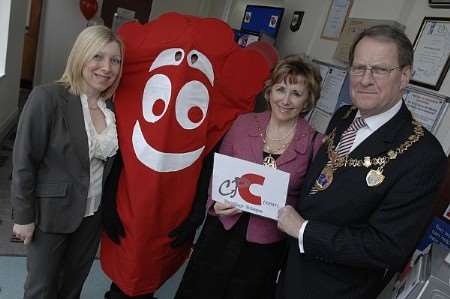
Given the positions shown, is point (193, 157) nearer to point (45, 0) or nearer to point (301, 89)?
point (301, 89)

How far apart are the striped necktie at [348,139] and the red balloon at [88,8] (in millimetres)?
4114

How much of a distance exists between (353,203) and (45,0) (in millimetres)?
4699

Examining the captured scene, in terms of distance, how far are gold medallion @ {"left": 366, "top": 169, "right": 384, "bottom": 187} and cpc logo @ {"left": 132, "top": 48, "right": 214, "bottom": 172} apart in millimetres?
725

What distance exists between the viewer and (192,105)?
57.9 inches

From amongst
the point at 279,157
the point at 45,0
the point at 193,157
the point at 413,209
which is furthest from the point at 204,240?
the point at 45,0

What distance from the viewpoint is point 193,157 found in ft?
4.85

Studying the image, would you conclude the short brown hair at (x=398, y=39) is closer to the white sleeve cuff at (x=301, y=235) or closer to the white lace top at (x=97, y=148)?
the white sleeve cuff at (x=301, y=235)

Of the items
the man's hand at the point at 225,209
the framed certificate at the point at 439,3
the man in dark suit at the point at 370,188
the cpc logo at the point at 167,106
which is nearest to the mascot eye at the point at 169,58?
the cpc logo at the point at 167,106

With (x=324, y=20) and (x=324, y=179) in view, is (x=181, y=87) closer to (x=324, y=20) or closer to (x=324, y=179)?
(x=324, y=179)

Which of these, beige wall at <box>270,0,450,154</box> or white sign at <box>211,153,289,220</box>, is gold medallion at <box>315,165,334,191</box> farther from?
beige wall at <box>270,0,450,154</box>

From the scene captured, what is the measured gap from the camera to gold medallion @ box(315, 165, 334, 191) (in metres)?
1.05

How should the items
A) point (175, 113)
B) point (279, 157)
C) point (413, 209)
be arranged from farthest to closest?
point (175, 113) → point (279, 157) → point (413, 209)

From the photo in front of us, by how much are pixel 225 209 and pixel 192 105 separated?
454 millimetres

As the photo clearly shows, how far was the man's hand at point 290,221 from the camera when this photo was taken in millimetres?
1061
